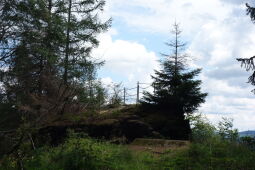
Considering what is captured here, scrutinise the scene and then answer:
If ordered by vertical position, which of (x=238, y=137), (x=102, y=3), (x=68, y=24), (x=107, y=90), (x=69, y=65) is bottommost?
(x=238, y=137)

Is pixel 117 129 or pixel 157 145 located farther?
pixel 117 129

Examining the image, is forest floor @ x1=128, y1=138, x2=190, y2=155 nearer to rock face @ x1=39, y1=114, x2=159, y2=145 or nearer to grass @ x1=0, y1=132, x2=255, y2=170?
grass @ x1=0, y1=132, x2=255, y2=170

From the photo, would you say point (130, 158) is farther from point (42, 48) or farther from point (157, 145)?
point (42, 48)

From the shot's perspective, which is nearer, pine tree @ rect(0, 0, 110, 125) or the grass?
the grass

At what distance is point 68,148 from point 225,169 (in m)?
4.24

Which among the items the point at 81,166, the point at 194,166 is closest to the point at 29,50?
the point at 81,166

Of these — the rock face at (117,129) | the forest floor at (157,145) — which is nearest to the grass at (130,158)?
the forest floor at (157,145)

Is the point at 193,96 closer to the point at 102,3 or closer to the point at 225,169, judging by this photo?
the point at 225,169

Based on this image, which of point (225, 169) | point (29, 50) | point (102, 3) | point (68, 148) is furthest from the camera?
point (102, 3)

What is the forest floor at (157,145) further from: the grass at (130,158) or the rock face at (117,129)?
the rock face at (117,129)

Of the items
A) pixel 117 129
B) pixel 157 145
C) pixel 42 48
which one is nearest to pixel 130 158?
pixel 157 145

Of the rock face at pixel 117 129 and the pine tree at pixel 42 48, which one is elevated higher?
the pine tree at pixel 42 48

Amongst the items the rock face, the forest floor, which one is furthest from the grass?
the rock face

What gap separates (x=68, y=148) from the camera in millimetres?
10250
